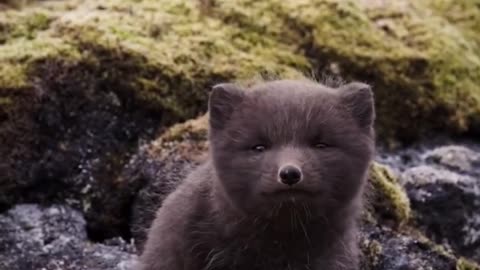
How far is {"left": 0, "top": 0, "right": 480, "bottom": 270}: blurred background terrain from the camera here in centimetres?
705

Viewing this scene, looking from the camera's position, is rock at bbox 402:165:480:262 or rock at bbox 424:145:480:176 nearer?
rock at bbox 402:165:480:262

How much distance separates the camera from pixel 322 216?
5480 millimetres

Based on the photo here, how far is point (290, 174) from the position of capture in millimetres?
5082

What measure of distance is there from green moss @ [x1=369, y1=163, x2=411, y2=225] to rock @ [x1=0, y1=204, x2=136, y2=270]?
173cm

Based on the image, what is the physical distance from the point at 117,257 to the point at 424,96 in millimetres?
3090

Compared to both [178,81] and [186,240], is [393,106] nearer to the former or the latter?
[178,81]

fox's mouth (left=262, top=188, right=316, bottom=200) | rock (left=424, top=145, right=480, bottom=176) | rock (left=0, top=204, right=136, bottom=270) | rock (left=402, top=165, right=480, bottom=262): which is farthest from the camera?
rock (left=424, top=145, right=480, bottom=176)

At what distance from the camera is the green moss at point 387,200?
7.12 m

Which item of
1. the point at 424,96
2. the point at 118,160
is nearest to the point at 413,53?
the point at 424,96

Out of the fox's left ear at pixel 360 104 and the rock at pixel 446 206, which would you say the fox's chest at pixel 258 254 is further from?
the rock at pixel 446 206

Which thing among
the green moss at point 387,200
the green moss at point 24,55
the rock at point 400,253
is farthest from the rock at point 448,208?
the green moss at point 24,55

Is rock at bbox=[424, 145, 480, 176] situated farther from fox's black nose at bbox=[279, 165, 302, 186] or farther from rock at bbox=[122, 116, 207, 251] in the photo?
fox's black nose at bbox=[279, 165, 302, 186]

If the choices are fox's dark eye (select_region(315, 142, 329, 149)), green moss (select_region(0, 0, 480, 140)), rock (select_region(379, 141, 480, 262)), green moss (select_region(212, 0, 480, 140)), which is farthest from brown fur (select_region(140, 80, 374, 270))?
green moss (select_region(212, 0, 480, 140))

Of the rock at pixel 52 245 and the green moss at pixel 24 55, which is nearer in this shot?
the rock at pixel 52 245
